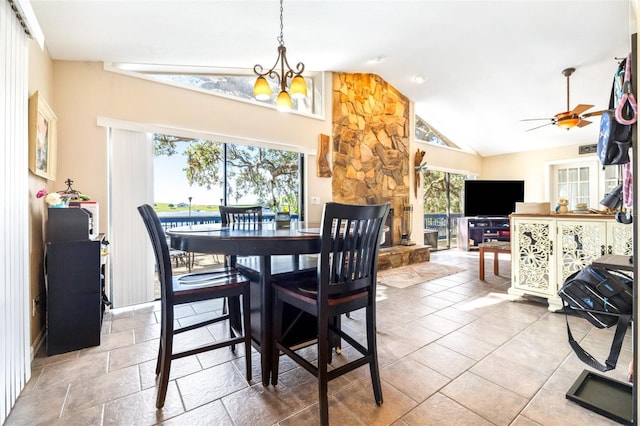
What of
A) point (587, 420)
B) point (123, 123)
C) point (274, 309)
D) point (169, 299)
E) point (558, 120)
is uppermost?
point (558, 120)

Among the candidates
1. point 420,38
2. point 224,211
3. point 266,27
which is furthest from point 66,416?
point 420,38

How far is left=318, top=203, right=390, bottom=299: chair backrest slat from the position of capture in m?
1.43

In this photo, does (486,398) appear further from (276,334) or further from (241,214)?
(241,214)

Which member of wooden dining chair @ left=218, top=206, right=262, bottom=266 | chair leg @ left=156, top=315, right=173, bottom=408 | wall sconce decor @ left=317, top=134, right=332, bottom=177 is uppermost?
wall sconce decor @ left=317, top=134, right=332, bottom=177

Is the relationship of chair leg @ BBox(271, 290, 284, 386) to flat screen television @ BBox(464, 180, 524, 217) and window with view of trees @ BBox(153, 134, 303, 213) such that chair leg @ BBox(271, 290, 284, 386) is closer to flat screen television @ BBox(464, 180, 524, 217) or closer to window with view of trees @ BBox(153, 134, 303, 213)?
window with view of trees @ BBox(153, 134, 303, 213)

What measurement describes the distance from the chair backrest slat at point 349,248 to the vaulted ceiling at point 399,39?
133 centimetres

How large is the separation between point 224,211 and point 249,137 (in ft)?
5.24

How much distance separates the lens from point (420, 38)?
3.87 meters

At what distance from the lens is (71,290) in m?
2.18

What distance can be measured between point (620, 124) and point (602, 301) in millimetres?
826

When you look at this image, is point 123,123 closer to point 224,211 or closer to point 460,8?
point 224,211

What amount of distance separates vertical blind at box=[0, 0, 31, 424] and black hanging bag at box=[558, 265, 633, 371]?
2.77 metres

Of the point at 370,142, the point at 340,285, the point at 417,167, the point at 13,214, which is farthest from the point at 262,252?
the point at 417,167

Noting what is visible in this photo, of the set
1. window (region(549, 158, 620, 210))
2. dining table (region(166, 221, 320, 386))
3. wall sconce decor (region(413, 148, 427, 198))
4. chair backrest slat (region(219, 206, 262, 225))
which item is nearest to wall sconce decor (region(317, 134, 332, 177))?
chair backrest slat (region(219, 206, 262, 225))
